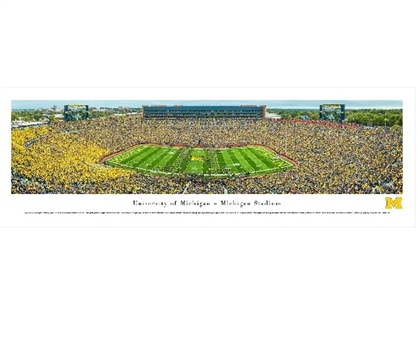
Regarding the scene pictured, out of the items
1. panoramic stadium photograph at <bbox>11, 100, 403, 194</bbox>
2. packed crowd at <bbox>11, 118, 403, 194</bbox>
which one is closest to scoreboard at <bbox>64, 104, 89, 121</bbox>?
panoramic stadium photograph at <bbox>11, 100, 403, 194</bbox>

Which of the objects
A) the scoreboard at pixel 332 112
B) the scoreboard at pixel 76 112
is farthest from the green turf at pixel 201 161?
the scoreboard at pixel 332 112

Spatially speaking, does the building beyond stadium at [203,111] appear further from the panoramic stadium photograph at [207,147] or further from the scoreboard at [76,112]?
the scoreboard at [76,112]

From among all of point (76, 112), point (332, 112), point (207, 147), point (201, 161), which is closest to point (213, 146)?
point (207, 147)

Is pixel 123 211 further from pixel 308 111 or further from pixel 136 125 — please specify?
pixel 308 111

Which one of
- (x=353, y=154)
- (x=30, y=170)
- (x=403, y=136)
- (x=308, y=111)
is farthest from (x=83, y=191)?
(x=403, y=136)

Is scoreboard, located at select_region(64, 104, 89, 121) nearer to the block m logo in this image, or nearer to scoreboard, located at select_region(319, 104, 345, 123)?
scoreboard, located at select_region(319, 104, 345, 123)

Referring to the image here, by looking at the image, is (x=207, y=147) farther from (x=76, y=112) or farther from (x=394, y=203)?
(x=394, y=203)

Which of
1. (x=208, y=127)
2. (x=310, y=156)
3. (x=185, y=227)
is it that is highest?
(x=208, y=127)
